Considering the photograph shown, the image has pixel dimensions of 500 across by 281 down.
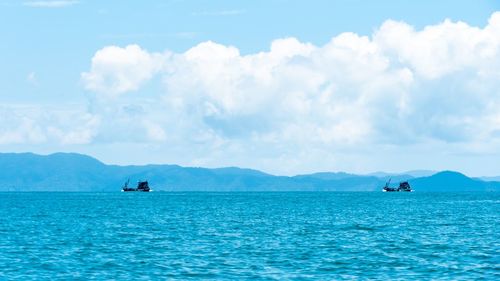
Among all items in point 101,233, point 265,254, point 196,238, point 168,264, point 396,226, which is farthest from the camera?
point 396,226

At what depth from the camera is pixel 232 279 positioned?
56.0 metres

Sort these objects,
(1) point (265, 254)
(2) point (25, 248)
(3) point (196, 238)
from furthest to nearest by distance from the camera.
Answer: (3) point (196, 238) < (2) point (25, 248) < (1) point (265, 254)

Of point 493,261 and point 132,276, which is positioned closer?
point 132,276

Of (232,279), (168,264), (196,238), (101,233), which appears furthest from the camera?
(101,233)

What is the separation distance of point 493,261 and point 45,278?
38.3 metres

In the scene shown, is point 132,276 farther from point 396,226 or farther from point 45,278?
point 396,226

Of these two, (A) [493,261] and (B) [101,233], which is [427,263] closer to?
(A) [493,261]

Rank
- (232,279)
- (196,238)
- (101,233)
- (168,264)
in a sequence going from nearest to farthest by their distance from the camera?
1. (232,279)
2. (168,264)
3. (196,238)
4. (101,233)

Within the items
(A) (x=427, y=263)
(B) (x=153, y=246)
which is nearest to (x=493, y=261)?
(A) (x=427, y=263)

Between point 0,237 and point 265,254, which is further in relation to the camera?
point 0,237

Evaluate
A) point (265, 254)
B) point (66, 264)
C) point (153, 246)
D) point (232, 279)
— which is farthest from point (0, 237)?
point (232, 279)

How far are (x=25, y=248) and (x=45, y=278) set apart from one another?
22.7m

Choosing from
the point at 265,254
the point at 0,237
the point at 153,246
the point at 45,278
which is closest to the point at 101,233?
the point at 0,237

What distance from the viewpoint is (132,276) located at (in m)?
57.6
